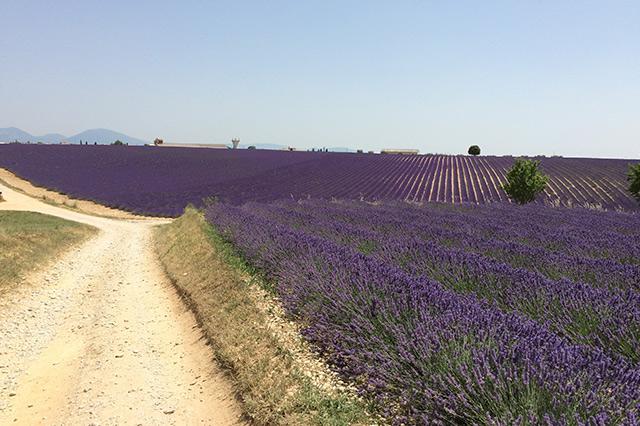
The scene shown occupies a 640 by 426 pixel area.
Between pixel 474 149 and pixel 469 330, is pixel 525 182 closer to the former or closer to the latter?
pixel 469 330

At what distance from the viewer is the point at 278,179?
31.5m

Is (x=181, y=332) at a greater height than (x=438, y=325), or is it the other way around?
(x=438, y=325)

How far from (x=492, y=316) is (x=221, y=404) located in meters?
2.50

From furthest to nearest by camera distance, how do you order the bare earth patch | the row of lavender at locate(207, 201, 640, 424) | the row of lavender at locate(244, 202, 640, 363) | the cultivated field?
the bare earth patch, the row of lavender at locate(244, 202, 640, 363), the cultivated field, the row of lavender at locate(207, 201, 640, 424)

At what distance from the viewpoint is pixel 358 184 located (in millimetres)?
29625

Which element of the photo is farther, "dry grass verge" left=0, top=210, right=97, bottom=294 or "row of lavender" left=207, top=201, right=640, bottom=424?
"dry grass verge" left=0, top=210, right=97, bottom=294

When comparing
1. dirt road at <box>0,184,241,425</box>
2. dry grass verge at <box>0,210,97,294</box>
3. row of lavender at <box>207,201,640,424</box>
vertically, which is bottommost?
dirt road at <box>0,184,241,425</box>

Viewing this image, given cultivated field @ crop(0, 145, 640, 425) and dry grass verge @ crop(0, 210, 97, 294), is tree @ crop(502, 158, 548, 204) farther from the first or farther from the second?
dry grass verge @ crop(0, 210, 97, 294)

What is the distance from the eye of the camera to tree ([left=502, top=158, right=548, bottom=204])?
21.0 meters

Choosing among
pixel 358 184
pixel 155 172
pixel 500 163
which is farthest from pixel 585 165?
pixel 155 172

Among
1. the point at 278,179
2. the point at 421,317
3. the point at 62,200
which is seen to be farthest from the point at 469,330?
the point at 62,200

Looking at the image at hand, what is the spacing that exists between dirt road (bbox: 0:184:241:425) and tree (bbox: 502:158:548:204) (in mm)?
17316

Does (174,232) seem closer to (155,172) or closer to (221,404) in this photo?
(221,404)

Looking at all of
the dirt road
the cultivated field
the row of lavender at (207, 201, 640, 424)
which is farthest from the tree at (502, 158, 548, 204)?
the dirt road
